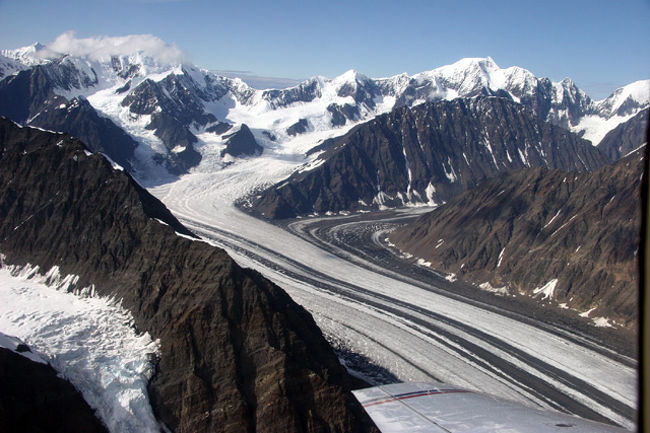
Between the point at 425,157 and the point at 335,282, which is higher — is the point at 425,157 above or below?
above

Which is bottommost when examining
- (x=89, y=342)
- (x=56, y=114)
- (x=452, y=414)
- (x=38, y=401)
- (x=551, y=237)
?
(x=38, y=401)

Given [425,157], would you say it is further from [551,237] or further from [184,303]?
[184,303]

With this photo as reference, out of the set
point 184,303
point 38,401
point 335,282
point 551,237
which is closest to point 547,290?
point 551,237

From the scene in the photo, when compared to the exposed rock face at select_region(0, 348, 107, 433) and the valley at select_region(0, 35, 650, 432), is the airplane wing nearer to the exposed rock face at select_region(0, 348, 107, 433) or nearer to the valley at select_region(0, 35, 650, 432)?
the valley at select_region(0, 35, 650, 432)

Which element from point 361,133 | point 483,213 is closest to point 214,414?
point 483,213

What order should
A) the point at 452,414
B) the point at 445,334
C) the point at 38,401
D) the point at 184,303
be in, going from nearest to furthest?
the point at 452,414, the point at 38,401, the point at 184,303, the point at 445,334

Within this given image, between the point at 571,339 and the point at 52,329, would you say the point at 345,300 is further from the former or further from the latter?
the point at 52,329

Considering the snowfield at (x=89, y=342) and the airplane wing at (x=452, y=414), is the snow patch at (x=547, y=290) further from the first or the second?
the airplane wing at (x=452, y=414)

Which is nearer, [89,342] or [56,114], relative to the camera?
[89,342]
